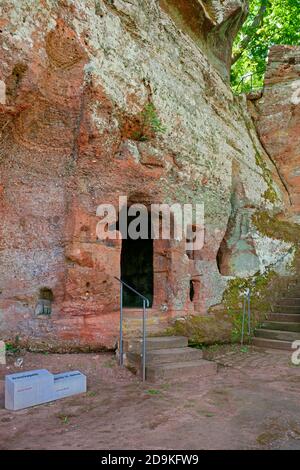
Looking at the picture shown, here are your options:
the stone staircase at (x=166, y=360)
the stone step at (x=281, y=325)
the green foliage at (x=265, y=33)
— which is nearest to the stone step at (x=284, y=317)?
the stone step at (x=281, y=325)

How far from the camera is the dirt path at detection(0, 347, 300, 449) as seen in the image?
12.1 feet

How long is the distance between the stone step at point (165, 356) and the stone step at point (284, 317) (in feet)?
11.1

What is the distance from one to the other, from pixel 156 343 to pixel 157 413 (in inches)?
93.2

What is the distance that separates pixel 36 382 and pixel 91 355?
2.01 meters

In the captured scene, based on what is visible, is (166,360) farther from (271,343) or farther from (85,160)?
(85,160)

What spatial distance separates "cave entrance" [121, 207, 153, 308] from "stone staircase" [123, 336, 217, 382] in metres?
3.40

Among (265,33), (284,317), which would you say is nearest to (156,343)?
(284,317)

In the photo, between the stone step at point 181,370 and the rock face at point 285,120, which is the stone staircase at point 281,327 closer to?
the stone step at point 181,370

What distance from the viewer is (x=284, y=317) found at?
9320mm

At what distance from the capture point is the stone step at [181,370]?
584 cm

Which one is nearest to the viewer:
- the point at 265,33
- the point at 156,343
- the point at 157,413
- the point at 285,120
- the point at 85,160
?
the point at 157,413

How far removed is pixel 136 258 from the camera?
10969 mm

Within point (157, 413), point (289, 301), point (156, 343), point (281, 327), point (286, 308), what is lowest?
point (157, 413)

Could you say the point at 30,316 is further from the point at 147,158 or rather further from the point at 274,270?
the point at 274,270
